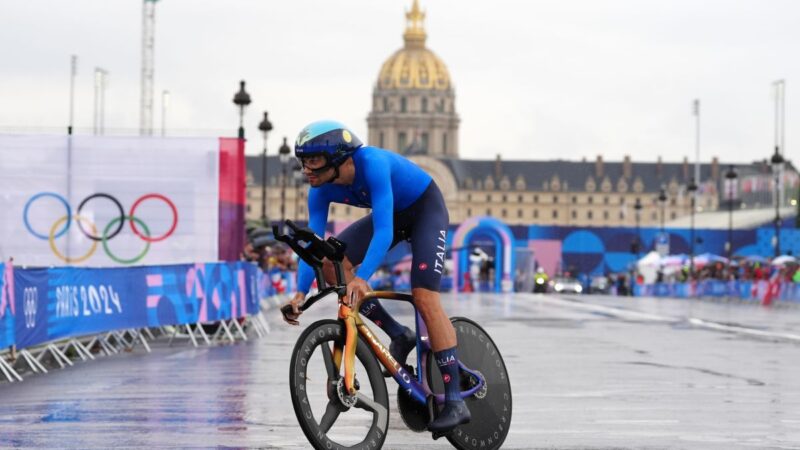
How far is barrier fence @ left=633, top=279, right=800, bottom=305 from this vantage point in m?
51.0

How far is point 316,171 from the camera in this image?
8.21m

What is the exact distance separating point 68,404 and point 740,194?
17772 cm

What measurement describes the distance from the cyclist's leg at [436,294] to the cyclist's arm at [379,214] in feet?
1.13

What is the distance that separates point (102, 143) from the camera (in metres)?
28.8

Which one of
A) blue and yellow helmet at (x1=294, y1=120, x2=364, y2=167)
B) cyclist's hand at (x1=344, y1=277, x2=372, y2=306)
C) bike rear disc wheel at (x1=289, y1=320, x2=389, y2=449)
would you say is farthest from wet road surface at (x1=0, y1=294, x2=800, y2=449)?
blue and yellow helmet at (x1=294, y1=120, x2=364, y2=167)

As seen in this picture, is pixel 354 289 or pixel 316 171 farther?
pixel 316 171

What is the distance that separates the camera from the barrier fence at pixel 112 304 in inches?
672

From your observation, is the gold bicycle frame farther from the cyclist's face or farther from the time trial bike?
the cyclist's face

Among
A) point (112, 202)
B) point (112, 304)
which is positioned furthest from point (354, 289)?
point (112, 202)

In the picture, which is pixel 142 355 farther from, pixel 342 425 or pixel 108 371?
pixel 342 425

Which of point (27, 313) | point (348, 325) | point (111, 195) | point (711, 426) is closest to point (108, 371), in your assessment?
point (27, 313)

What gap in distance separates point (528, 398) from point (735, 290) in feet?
162

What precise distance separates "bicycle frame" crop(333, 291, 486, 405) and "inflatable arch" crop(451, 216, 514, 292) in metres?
87.7

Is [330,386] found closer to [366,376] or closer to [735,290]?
[366,376]
